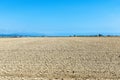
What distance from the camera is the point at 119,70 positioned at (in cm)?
1178

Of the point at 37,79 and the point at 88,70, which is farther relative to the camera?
the point at 88,70

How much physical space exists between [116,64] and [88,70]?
7.95 feet

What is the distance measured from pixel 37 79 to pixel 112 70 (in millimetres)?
3942

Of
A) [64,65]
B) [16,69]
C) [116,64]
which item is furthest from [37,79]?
[116,64]

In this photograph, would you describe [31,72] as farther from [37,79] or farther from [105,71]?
[105,71]

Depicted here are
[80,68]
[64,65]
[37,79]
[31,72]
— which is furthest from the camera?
[64,65]

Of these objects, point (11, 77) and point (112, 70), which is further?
point (112, 70)

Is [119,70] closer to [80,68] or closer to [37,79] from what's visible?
[80,68]

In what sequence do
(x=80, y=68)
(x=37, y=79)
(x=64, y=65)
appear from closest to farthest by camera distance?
1. (x=37, y=79)
2. (x=80, y=68)
3. (x=64, y=65)

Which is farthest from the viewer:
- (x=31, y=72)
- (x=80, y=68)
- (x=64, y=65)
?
(x=64, y=65)

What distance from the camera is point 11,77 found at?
10.5 meters

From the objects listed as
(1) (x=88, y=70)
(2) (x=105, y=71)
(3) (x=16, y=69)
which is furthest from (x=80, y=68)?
(3) (x=16, y=69)

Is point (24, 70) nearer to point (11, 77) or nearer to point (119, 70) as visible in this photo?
point (11, 77)

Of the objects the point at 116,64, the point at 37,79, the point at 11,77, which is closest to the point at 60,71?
the point at 37,79
